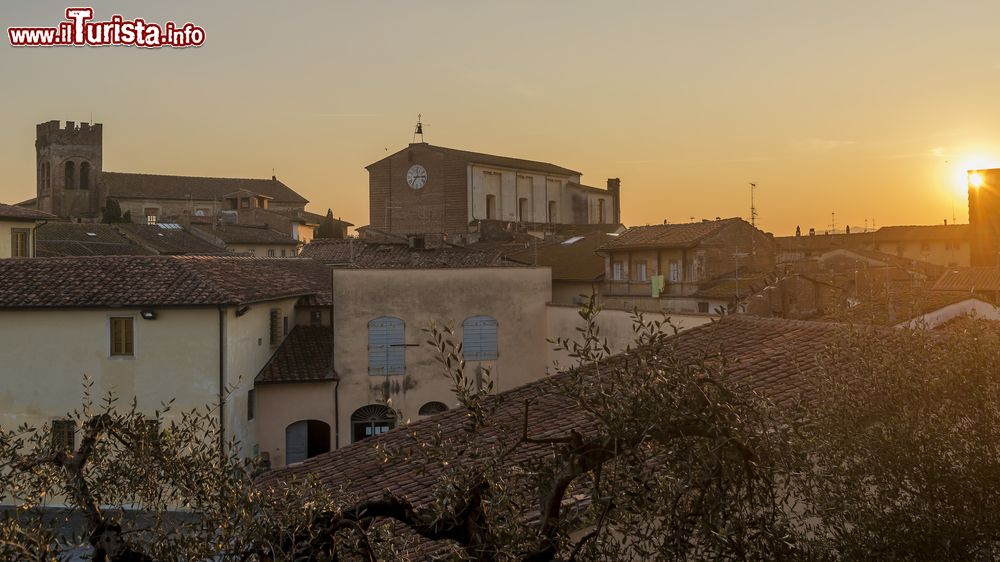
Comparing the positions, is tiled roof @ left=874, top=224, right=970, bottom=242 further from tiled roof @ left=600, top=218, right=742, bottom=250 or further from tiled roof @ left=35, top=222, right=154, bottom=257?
tiled roof @ left=35, top=222, right=154, bottom=257

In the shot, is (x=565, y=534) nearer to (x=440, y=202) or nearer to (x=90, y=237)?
(x=440, y=202)

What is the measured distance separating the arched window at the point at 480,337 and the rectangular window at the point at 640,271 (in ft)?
36.5

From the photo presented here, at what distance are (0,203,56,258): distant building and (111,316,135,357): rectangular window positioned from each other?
1284 centimetres

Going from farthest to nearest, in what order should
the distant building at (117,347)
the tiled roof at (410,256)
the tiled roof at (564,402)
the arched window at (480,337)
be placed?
the tiled roof at (410,256), the arched window at (480,337), the distant building at (117,347), the tiled roof at (564,402)

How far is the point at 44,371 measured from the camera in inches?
796

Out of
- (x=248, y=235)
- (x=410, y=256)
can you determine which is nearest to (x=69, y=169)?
(x=248, y=235)

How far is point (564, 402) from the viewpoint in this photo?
1174 cm

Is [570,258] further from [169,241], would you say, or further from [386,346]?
[169,241]

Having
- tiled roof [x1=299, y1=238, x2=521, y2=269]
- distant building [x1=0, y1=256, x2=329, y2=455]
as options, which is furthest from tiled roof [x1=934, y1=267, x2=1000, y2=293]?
distant building [x1=0, y1=256, x2=329, y2=455]

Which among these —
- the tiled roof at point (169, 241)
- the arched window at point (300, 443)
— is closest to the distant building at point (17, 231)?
the arched window at point (300, 443)

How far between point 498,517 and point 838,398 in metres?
3.05

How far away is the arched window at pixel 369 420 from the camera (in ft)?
77.0

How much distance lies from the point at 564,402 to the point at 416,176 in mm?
40084

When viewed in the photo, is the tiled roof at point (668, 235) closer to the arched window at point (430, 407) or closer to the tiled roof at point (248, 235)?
the arched window at point (430, 407)
